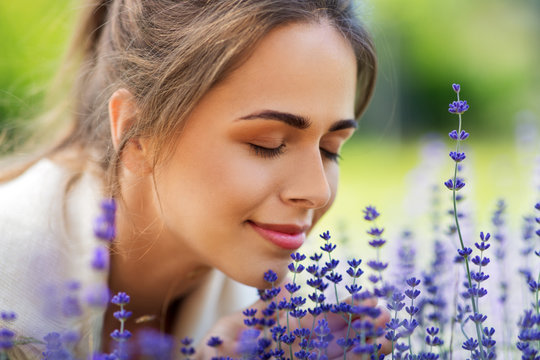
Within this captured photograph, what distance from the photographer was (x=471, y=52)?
18.1 meters

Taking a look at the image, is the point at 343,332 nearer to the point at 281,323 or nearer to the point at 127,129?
the point at 281,323

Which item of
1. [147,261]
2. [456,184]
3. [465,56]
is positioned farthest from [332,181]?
[465,56]

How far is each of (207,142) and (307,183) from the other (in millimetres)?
269

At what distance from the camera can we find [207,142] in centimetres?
161

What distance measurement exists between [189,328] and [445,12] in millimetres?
17778


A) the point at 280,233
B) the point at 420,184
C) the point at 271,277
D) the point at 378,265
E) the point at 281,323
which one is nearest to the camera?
the point at 378,265

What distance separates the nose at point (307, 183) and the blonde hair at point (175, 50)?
0.30 metres

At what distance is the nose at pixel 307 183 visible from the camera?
1607 mm

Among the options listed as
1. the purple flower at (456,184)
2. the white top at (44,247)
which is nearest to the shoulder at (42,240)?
the white top at (44,247)

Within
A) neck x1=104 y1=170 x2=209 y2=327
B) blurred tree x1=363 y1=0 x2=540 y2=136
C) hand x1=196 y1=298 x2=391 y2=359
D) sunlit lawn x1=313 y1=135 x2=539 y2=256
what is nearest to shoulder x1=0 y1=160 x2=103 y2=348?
neck x1=104 y1=170 x2=209 y2=327

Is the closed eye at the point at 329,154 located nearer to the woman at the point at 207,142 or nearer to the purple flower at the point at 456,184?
the woman at the point at 207,142

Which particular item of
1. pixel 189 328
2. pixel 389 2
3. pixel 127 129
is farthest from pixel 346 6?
pixel 389 2

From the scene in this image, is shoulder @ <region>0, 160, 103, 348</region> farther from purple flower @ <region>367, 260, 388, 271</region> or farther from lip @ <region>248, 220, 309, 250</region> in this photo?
purple flower @ <region>367, 260, 388, 271</region>

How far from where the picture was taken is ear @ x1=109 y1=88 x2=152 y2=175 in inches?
69.5
